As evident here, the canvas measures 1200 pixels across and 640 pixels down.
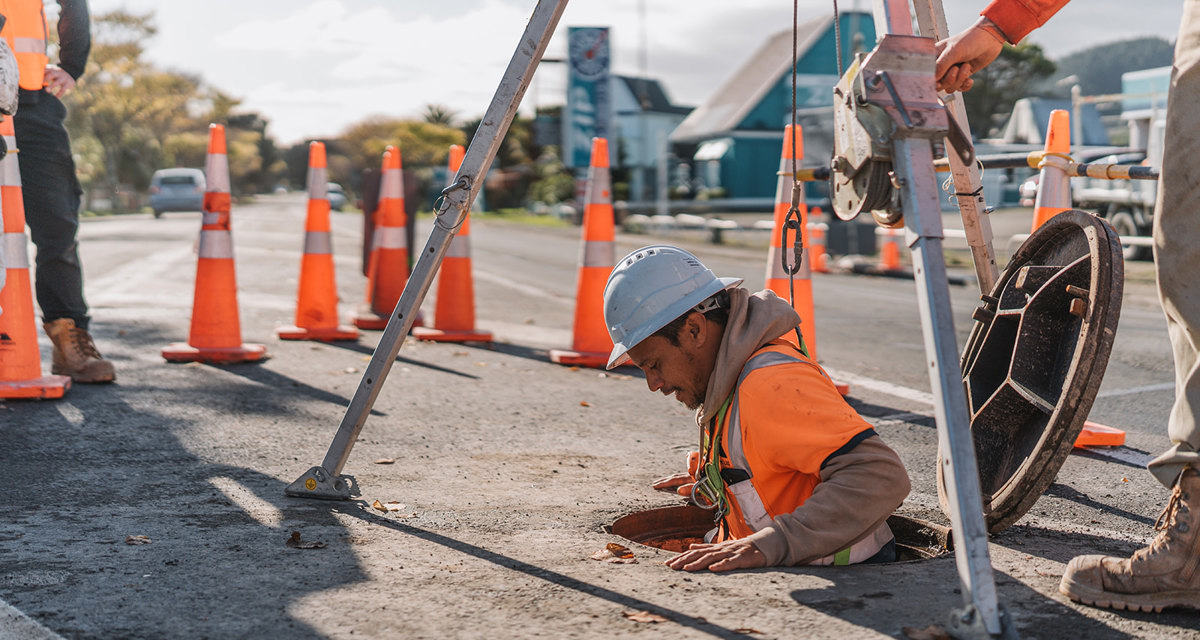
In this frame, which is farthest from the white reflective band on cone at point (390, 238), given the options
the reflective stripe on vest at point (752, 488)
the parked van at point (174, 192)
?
the parked van at point (174, 192)

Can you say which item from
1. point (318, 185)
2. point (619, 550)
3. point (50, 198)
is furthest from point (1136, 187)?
point (619, 550)


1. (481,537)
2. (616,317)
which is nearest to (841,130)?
(616,317)

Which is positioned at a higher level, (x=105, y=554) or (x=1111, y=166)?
(x=1111, y=166)

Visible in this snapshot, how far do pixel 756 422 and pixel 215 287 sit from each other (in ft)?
15.4

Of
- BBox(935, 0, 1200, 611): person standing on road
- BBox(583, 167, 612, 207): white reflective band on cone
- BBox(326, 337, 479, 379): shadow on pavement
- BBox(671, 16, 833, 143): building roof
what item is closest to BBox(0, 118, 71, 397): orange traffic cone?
BBox(326, 337, 479, 379): shadow on pavement

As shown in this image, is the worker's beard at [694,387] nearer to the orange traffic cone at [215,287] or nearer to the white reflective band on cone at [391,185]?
the orange traffic cone at [215,287]

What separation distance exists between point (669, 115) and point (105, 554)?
59130mm

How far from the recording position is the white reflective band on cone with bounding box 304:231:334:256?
7.82 metres

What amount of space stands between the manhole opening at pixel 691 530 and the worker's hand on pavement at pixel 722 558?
0.46 m

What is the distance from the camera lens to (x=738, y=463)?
304 centimetres

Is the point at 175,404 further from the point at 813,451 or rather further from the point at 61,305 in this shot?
the point at 813,451

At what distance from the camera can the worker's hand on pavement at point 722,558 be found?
284cm

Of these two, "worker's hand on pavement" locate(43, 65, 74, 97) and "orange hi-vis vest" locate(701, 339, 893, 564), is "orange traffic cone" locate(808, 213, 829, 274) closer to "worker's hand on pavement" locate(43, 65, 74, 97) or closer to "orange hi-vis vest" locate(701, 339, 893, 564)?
"worker's hand on pavement" locate(43, 65, 74, 97)

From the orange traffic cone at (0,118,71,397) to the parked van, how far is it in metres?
37.6
